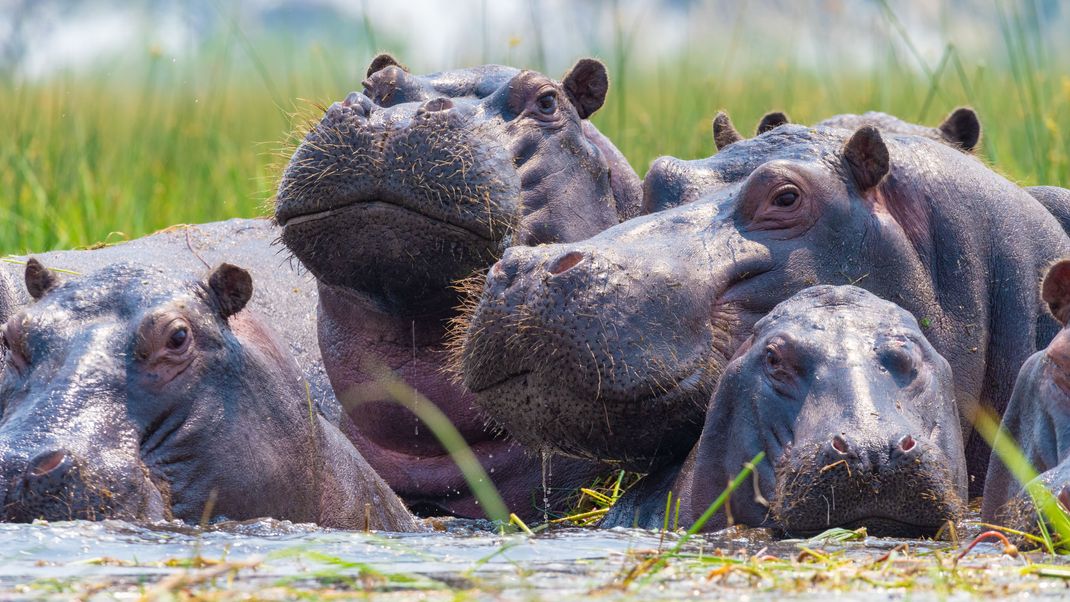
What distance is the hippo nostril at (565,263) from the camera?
5.11 metres

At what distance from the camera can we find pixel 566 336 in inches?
198

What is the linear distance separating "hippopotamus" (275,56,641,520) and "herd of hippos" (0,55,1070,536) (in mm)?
11

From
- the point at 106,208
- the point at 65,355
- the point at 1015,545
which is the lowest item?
the point at 1015,545

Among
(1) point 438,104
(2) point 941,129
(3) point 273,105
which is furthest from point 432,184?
(3) point 273,105

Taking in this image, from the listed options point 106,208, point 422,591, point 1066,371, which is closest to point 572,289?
point 1066,371

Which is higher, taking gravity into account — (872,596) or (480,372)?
(480,372)

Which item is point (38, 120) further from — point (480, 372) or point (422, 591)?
point (422, 591)

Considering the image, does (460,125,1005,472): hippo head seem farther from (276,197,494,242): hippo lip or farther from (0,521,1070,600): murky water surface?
(0,521,1070,600): murky water surface

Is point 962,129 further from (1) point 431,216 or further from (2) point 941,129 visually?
(1) point 431,216

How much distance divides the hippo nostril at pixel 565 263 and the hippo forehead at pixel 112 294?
3.43 feet

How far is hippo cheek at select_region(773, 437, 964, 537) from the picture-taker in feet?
14.5

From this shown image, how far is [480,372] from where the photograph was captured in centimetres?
529

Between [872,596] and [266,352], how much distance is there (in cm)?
239

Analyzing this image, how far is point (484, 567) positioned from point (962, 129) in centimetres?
400
